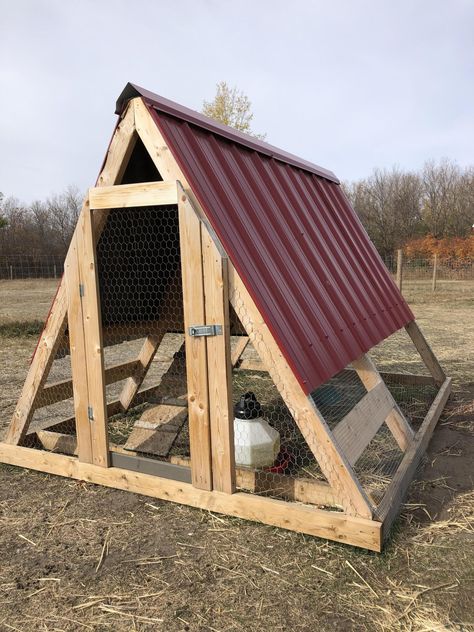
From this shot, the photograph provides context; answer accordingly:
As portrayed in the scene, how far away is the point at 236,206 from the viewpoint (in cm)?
305

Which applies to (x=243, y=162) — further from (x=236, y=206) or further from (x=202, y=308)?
(x=202, y=308)

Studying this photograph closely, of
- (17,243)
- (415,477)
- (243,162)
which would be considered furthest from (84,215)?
(17,243)

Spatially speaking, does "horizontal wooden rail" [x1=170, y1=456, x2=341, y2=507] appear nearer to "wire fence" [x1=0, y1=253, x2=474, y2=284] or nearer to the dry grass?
the dry grass

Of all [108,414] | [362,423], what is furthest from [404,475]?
[108,414]

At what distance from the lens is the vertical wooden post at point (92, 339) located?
3.11 metres

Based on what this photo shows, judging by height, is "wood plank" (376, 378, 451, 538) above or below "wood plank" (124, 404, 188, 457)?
below

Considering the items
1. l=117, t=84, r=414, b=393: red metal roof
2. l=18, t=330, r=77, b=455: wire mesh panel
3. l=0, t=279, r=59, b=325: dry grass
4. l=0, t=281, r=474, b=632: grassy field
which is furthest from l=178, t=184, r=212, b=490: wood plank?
l=0, t=279, r=59, b=325: dry grass

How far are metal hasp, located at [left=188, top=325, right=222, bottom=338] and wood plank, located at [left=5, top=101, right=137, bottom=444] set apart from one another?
102 centimetres

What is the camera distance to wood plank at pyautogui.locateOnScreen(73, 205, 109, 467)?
311 centimetres

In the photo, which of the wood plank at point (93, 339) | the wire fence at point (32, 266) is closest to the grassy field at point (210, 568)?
the wood plank at point (93, 339)

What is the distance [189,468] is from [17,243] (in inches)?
1352

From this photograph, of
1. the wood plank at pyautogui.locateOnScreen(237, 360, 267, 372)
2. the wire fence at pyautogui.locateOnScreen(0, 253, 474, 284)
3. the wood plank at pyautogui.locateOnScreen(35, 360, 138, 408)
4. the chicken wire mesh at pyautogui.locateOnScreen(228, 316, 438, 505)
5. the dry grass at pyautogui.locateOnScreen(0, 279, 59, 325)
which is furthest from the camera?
the wire fence at pyautogui.locateOnScreen(0, 253, 474, 284)

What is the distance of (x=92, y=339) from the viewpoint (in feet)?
10.4

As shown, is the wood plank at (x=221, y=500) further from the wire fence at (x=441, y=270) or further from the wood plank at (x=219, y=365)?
the wire fence at (x=441, y=270)
